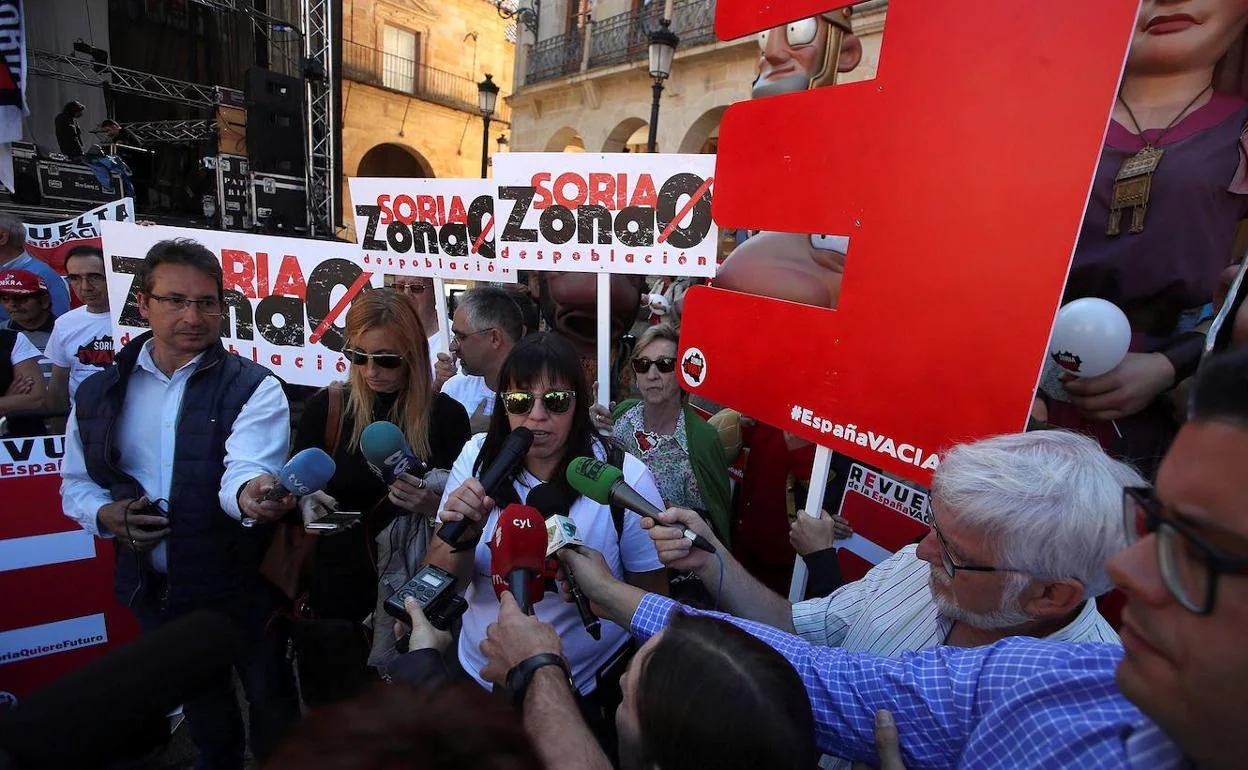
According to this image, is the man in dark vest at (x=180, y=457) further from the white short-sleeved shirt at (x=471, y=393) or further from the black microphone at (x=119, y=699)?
the black microphone at (x=119, y=699)

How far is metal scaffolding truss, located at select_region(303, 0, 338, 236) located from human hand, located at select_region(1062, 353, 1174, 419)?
11.9 m

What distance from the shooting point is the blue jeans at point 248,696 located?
86.8 inches

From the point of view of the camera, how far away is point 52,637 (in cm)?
266

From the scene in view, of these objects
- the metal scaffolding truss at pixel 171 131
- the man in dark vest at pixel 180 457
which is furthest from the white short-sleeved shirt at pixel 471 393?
the metal scaffolding truss at pixel 171 131

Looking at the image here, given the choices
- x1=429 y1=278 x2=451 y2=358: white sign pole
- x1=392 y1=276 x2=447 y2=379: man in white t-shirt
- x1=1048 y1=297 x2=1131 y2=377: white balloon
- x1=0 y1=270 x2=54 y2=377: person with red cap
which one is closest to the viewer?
x1=1048 y1=297 x2=1131 y2=377: white balloon

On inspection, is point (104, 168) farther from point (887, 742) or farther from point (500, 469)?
point (887, 742)

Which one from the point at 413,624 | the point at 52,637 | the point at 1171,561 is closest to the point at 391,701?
the point at 413,624

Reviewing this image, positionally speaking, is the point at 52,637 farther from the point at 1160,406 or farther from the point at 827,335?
the point at 1160,406

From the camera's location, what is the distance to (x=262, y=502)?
76.2 inches

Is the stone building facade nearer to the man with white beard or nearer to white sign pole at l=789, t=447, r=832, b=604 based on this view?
white sign pole at l=789, t=447, r=832, b=604

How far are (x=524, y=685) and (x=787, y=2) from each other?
1.82m

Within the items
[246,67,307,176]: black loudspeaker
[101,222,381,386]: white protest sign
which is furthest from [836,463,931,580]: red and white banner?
[246,67,307,176]: black loudspeaker

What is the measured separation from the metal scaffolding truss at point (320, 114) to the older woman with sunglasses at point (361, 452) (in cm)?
996

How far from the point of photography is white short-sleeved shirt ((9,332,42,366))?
11.5ft
